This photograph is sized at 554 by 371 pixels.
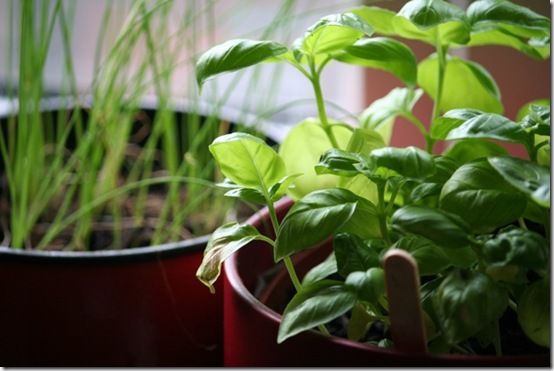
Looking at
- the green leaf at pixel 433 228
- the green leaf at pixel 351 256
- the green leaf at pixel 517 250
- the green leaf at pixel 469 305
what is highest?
the green leaf at pixel 433 228

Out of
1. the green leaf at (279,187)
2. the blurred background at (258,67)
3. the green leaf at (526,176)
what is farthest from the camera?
the blurred background at (258,67)

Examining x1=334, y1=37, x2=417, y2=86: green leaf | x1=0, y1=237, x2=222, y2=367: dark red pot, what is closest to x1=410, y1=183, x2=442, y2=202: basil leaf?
x1=334, y1=37, x2=417, y2=86: green leaf

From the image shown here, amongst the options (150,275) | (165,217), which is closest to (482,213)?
(150,275)

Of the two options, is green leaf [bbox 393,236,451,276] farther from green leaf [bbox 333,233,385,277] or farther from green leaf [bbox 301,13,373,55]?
green leaf [bbox 301,13,373,55]

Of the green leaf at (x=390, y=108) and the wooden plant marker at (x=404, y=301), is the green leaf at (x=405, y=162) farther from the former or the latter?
the green leaf at (x=390, y=108)

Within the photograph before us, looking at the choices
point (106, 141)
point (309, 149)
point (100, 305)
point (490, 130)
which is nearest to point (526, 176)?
point (490, 130)

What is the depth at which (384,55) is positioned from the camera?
584mm

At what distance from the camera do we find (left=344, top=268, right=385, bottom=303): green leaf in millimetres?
477

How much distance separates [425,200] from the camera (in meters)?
0.57

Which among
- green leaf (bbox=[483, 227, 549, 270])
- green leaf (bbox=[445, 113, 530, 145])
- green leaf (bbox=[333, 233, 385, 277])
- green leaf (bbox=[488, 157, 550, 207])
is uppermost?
green leaf (bbox=[445, 113, 530, 145])

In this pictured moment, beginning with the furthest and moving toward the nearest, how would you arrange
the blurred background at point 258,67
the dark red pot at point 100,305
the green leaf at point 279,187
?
the blurred background at point 258,67
the dark red pot at point 100,305
the green leaf at point 279,187

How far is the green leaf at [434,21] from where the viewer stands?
0.51 m

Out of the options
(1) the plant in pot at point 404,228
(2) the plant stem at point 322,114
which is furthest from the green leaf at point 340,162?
(2) the plant stem at point 322,114

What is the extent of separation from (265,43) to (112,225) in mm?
394
